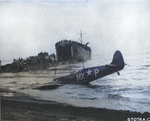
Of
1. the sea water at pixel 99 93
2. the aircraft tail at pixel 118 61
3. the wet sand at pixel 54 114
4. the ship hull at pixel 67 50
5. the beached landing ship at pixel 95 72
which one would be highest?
the ship hull at pixel 67 50

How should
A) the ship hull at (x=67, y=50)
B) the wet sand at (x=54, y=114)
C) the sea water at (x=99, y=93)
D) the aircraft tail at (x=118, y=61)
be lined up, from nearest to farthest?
1. the wet sand at (x=54, y=114)
2. the sea water at (x=99, y=93)
3. the aircraft tail at (x=118, y=61)
4. the ship hull at (x=67, y=50)

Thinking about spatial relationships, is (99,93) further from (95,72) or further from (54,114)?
(54,114)

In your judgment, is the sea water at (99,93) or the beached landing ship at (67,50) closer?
the sea water at (99,93)

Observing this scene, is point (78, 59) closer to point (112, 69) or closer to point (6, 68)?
point (6, 68)

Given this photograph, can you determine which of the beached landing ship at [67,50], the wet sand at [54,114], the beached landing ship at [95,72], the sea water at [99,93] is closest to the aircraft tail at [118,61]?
the beached landing ship at [95,72]

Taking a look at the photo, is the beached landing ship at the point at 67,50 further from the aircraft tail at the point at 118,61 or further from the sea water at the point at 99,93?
the aircraft tail at the point at 118,61

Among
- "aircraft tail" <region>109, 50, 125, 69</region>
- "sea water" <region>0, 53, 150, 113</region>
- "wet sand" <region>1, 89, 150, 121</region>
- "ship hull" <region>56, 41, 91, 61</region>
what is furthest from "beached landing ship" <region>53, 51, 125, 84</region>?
"ship hull" <region>56, 41, 91, 61</region>

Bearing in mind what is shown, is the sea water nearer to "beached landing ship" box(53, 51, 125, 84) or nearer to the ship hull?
"beached landing ship" box(53, 51, 125, 84)

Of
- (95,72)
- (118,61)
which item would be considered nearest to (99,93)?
(95,72)
